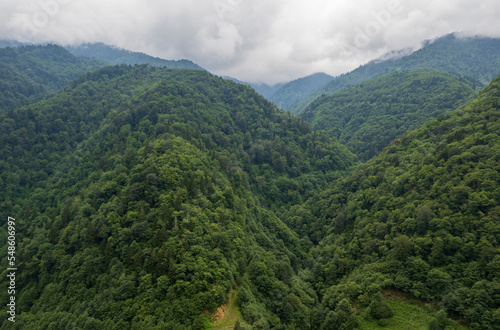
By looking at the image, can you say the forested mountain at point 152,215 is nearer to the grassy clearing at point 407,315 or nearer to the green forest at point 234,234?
the green forest at point 234,234

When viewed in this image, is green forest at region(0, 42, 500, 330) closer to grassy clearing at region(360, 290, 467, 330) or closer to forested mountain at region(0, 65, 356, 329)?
grassy clearing at region(360, 290, 467, 330)

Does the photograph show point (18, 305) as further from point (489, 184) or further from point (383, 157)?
point (383, 157)

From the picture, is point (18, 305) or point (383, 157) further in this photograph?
point (383, 157)

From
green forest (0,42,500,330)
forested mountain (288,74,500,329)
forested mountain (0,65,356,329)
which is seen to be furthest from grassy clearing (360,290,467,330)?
forested mountain (0,65,356,329)

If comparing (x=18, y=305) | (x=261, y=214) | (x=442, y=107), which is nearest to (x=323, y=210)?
(x=261, y=214)

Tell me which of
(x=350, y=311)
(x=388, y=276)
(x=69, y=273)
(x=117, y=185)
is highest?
(x=117, y=185)

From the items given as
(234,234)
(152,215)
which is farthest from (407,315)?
(152,215)
